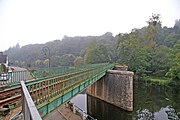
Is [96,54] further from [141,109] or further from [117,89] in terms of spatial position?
[141,109]

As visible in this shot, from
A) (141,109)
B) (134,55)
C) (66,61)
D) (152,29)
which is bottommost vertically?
(141,109)

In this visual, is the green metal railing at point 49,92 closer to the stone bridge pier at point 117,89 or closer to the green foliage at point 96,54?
the stone bridge pier at point 117,89

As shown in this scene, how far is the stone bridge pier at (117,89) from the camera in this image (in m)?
21.5

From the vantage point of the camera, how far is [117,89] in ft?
75.6

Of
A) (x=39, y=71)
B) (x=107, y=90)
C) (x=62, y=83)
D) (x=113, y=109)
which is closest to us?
(x=62, y=83)

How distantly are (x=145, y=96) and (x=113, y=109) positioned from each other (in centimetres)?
752

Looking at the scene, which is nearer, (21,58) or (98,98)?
(98,98)

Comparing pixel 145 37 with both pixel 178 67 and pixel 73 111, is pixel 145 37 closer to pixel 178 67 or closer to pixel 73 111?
pixel 178 67

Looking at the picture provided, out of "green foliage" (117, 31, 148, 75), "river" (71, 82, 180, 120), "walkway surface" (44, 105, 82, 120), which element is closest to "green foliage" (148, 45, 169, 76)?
"green foliage" (117, 31, 148, 75)

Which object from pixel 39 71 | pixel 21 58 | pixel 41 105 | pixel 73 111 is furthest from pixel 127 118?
pixel 21 58

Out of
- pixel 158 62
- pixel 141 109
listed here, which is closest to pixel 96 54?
pixel 158 62

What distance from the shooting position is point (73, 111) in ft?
59.5

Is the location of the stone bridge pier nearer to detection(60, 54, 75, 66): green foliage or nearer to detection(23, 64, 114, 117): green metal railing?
detection(23, 64, 114, 117): green metal railing

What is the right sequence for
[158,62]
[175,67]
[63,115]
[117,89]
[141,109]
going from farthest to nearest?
[158,62] → [175,67] → [117,89] → [141,109] → [63,115]
